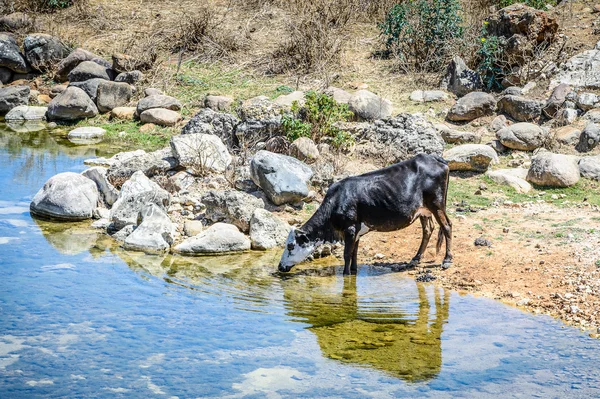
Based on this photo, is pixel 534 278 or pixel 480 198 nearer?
pixel 534 278

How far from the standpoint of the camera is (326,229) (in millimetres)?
→ 10750

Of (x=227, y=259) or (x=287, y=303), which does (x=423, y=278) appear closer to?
(x=287, y=303)

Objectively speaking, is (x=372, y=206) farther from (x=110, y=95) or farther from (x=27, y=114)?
(x=27, y=114)

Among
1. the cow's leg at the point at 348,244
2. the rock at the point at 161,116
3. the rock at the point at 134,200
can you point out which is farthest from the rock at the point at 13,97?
the cow's leg at the point at 348,244

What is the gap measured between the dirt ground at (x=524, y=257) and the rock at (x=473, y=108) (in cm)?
497

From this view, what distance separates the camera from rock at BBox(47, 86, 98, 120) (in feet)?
65.9

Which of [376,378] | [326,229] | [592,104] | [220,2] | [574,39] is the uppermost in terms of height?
[220,2]

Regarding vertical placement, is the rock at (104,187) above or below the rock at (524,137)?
below

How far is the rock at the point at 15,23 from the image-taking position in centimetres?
2495

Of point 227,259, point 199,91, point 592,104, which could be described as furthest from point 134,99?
point 592,104

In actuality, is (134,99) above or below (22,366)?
above

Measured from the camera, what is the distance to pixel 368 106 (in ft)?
57.7

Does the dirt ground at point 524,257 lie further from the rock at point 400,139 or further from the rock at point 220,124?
the rock at point 220,124

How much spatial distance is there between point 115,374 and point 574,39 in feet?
53.9
